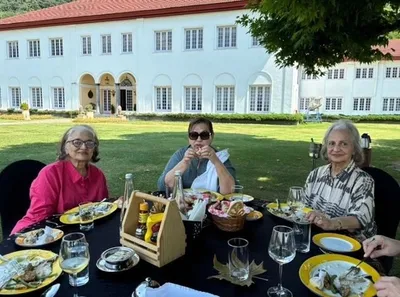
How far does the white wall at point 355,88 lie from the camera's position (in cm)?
2636

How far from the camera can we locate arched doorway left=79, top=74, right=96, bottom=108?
25019 mm

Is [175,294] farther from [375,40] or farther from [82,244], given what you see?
[375,40]

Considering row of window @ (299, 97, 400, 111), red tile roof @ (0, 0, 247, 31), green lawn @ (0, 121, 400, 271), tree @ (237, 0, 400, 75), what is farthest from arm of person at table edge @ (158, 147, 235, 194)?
row of window @ (299, 97, 400, 111)

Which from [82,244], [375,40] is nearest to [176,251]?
[82,244]

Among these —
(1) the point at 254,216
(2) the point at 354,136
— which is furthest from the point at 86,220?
(2) the point at 354,136

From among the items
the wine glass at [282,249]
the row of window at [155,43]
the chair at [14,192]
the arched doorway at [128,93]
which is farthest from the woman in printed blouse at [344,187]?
the arched doorway at [128,93]

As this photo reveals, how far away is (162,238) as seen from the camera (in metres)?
1.43

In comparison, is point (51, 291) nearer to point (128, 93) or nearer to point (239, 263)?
point (239, 263)

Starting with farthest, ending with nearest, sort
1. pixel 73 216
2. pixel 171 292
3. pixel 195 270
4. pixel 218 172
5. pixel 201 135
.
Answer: pixel 201 135 < pixel 218 172 < pixel 73 216 < pixel 195 270 < pixel 171 292

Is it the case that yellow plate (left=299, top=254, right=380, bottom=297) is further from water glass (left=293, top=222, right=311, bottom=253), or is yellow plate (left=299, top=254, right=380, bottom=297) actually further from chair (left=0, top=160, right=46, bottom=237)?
chair (left=0, top=160, right=46, bottom=237)

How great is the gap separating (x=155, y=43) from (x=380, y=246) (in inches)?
900

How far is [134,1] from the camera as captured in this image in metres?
24.0

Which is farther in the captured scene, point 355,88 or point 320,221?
point 355,88

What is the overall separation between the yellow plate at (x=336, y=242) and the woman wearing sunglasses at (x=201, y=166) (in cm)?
98
